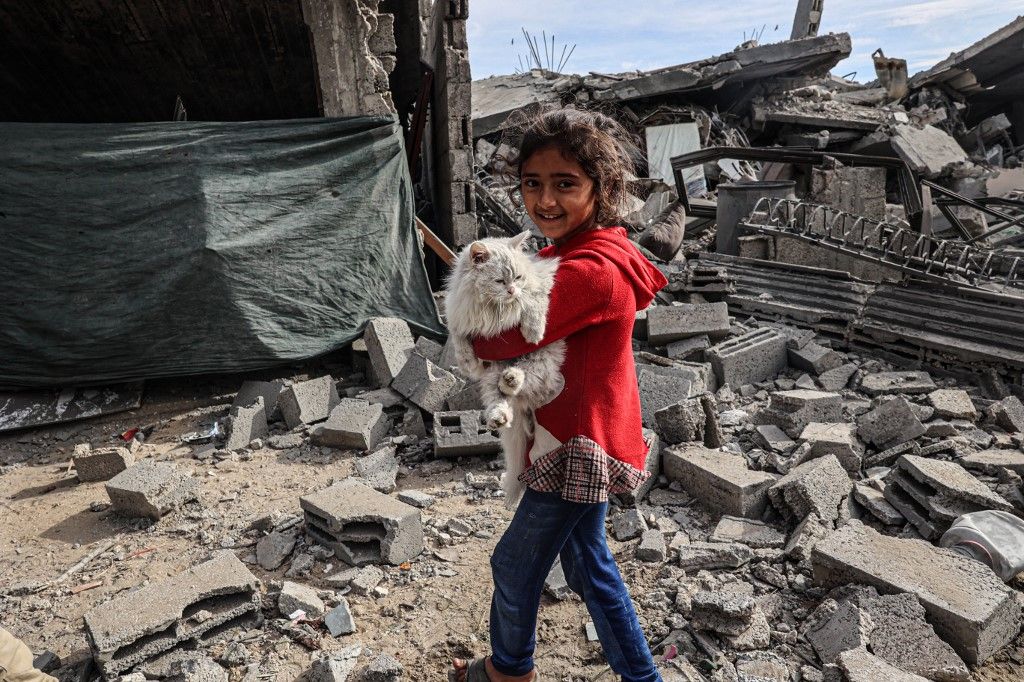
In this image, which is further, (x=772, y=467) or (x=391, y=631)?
(x=772, y=467)

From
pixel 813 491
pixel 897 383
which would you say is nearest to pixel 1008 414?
pixel 897 383

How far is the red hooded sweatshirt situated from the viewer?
5.95 ft

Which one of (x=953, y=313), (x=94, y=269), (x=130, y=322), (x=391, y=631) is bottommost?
(x=391, y=631)

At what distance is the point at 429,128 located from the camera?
30.6 feet

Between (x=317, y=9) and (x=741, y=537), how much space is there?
18.9ft

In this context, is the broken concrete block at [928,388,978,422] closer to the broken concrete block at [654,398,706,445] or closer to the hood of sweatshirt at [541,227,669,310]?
the broken concrete block at [654,398,706,445]

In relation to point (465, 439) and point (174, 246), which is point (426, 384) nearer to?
point (465, 439)

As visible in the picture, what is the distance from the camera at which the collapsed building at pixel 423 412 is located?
280 centimetres

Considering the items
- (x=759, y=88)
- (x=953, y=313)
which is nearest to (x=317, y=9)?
(x=953, y=313)

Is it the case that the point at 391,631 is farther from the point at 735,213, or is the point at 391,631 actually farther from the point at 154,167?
the point at 735,213

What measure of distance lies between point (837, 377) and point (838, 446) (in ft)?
5.28

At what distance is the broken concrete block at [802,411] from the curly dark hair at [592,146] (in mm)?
3178

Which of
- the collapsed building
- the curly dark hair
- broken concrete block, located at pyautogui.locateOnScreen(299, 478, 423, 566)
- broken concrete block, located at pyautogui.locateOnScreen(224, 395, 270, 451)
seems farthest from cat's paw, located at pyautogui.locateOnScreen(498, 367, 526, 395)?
broken concrete block, located at pyautogui.locateOnScreen(224, 395, 270, 451)

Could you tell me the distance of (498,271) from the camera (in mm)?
1789
